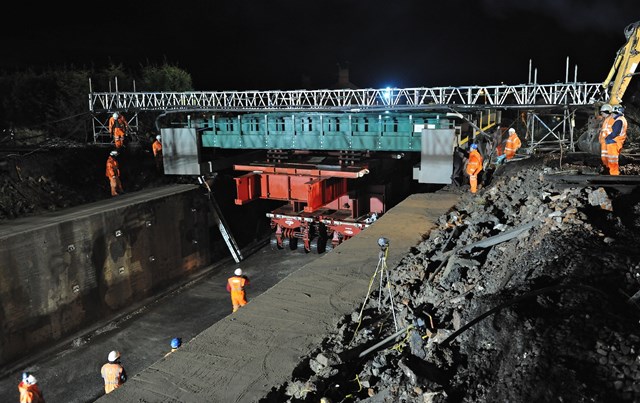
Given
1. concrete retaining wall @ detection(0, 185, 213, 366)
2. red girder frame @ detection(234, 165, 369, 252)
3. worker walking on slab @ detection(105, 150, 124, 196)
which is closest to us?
concrete retaining wall @ detection(0, 185, 213, 366)

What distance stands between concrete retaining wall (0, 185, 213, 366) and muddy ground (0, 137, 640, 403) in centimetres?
798

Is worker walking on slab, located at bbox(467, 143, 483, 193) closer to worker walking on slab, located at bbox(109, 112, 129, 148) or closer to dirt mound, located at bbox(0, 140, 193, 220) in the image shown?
dirt mound, located at bbox(0, 140, 193, 220)

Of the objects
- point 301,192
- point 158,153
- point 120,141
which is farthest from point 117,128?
point 301,192

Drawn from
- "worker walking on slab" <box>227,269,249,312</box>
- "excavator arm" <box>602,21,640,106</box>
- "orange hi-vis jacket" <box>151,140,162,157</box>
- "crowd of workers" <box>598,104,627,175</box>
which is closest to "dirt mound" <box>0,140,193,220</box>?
"orange hi-vis jacket" <box>151,140,162,157</box>

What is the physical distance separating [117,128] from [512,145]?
1229 cm

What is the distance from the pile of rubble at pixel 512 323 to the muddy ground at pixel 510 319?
1 centimetres

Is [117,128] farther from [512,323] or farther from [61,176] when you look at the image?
[512,323]

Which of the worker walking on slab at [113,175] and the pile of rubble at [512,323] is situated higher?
the worker walking on slab at [113,175]

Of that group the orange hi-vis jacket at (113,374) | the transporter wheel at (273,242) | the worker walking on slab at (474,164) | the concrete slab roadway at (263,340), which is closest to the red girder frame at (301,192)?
the transporter wheel at (273,242)

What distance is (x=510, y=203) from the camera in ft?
28.3

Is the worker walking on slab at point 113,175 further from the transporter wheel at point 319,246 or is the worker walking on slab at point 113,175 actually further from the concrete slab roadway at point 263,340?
the concrete slab roadway at point 263,340

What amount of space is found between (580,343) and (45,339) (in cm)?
1112

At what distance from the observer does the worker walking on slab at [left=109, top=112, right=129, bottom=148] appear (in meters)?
16.1

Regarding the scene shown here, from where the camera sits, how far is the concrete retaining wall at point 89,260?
33.6 ft
